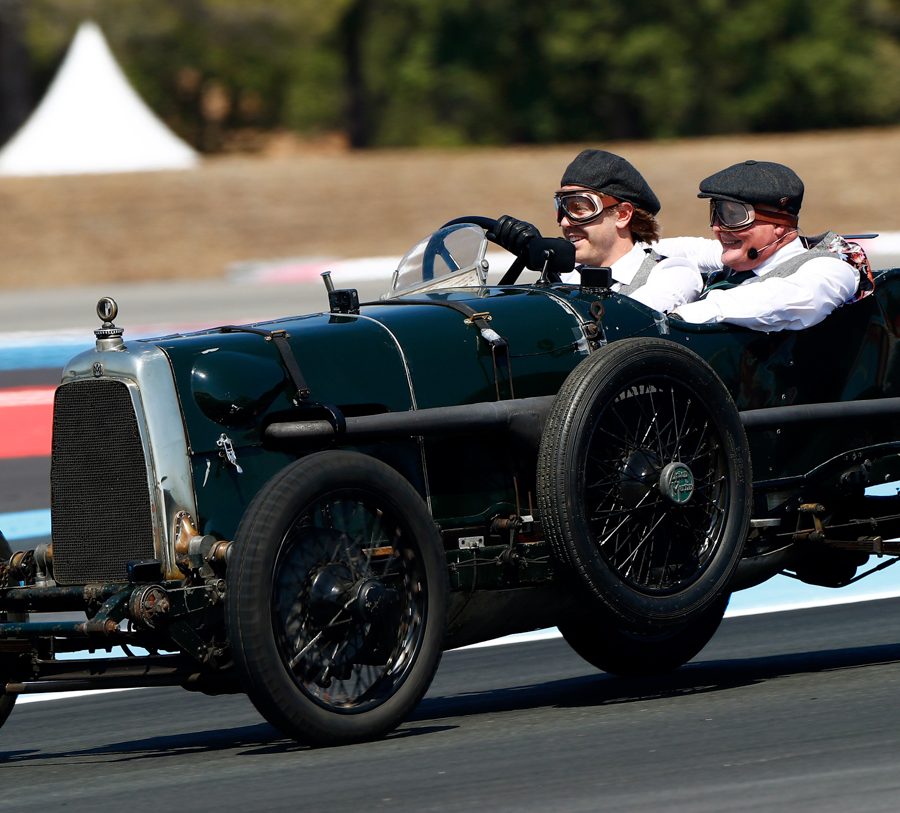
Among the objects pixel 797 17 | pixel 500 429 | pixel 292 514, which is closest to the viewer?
pixel 292 514

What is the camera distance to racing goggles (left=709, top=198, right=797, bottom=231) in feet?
21.9

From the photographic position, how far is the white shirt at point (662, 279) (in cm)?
669

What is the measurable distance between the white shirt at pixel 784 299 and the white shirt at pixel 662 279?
0.23 metres

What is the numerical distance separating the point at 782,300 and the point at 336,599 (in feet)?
6.46

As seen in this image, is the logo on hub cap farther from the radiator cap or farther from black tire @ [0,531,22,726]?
black tire @ [0,531,22,726]

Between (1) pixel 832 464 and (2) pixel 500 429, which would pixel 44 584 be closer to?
(2) pixel 500 429

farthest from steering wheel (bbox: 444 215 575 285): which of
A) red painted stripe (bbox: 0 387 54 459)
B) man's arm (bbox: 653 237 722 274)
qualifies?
red painted stripe (bbox: 0 387 54 459)

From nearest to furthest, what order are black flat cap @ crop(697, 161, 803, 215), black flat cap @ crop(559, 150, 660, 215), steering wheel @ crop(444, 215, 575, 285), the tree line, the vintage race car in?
1. the vintage race car
2. steering wheel @ crop(444, 215, 575, 285)
3. black flat cap @ crop(697, 161, 803, 215)
4. black flat cap @ crop(559, 150, 660, 215)
5. the tree line

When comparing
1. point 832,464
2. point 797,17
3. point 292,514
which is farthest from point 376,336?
point 797,17

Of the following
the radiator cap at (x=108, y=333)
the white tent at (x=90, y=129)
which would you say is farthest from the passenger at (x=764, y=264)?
the white tent at (x=90, y=129)

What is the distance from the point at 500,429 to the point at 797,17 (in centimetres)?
4668

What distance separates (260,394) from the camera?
5.47m

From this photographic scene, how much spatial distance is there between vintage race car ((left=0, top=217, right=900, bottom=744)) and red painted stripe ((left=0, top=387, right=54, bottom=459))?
17.3 ft

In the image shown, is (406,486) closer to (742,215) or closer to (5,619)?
(5,619)
